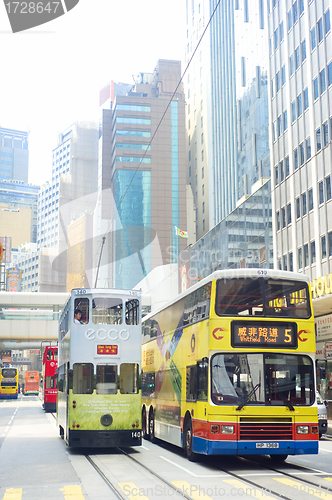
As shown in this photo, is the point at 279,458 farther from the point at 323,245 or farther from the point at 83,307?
the point at 323,245

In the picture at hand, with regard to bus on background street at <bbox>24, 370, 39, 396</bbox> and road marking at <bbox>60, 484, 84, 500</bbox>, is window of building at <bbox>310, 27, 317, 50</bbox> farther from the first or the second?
bus on background street at <bbox>24, 370, 39, 396</bbox>

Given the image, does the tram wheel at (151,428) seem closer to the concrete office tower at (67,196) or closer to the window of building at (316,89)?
the window of building at (316,89)

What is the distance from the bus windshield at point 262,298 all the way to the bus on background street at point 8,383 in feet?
167

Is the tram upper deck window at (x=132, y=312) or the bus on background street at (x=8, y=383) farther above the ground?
the tram upper deck window at (x=132, y=312)

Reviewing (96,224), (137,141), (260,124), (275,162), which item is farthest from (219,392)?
(96,224)

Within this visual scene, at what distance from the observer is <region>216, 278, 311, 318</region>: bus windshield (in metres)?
12.1

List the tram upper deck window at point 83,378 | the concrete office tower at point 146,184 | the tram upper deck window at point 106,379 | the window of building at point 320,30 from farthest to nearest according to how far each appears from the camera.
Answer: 1. the concrete office tower at point 146,184
2. the window of building at point 320,30
3. the tram upper deck window at point 106,379
4. the tram upper deck window at point 83,378

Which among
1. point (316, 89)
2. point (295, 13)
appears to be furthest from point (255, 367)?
point (295, 13)

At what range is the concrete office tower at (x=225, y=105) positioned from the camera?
161 feet

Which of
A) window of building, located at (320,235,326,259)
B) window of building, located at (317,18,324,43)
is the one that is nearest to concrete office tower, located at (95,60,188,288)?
window of building, located at (317,18,324,43)

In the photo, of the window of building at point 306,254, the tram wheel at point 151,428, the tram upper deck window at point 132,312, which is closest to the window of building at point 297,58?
the window of building at point 306,254

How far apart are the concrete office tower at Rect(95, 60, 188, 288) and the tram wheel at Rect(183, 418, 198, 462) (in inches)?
3560

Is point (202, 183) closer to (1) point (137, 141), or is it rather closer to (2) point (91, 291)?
(1) point (137, 141)

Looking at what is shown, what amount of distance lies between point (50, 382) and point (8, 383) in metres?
24.5
